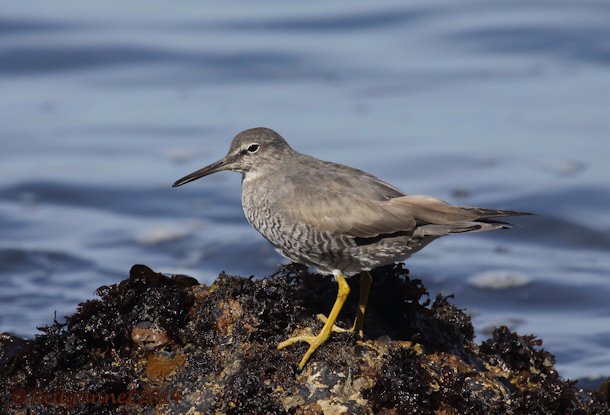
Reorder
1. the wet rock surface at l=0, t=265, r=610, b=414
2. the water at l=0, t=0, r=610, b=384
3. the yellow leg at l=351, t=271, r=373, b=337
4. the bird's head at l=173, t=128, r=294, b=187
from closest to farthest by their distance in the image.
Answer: the wet rock surface at l=0, t=265, r=610, b=414, the yellow leg at l=351, t=271, r=373, b=337, the bird's head at l=173, t=128, r=294, b=187, the water at l=0, t=0, r=610, b=384

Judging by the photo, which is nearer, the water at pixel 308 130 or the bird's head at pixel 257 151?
the bird's head at pixel 257 151

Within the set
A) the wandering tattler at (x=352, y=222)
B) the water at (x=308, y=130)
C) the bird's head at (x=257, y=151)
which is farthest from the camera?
the water at (x=308, y=130)

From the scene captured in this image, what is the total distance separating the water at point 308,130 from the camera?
8781 millimetres

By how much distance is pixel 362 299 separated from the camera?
16.8 ft

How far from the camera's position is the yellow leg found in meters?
4.93

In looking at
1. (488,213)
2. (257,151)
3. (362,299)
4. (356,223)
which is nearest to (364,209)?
(356,223)

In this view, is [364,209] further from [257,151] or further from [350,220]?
[257,151]

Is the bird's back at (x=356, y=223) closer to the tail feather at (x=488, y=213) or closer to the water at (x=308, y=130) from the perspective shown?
the tail feather at (x=488, y=213)

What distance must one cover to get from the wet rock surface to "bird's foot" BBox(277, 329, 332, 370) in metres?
0.04

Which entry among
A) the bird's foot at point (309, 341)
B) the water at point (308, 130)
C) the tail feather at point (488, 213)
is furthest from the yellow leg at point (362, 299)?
the water at point (308, 130)

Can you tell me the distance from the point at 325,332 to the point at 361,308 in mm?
392

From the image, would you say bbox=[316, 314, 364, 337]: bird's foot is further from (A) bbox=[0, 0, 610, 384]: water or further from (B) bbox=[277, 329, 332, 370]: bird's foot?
(A) bbox=[0, 0, 610, 384]: water

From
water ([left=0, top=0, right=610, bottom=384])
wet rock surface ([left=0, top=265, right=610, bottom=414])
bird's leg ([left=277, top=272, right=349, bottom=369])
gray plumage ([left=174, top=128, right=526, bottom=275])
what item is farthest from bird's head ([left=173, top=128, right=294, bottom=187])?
water ([left=0, top=0, right=610, bottom=384])

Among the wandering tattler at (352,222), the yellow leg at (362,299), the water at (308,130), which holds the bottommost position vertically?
the yellow leg at (362,299)
